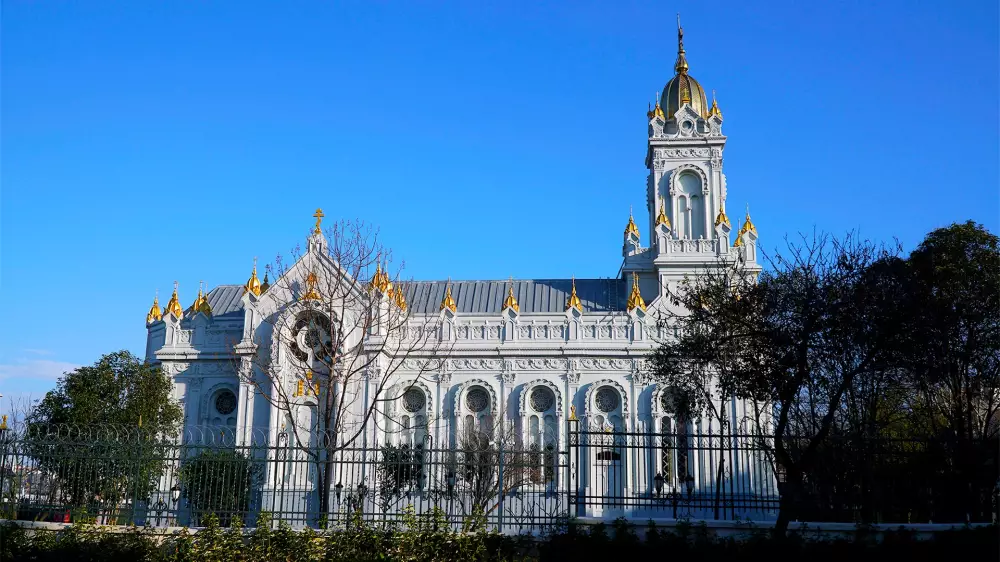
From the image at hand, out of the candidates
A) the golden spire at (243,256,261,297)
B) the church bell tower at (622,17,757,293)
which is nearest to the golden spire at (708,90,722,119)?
the church bell tower at (622,17,757,293)

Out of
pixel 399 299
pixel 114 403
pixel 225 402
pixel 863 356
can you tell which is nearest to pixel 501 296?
pixel 225 402

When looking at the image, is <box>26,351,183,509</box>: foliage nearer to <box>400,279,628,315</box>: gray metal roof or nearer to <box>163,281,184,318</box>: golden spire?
<box>163,281,184,318</box>: golden spire

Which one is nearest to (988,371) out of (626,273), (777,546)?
(777,546)

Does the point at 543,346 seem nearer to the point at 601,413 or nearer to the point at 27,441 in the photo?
the point at 601,413

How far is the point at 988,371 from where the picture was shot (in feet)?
77.1

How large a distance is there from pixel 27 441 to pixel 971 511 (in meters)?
19.5

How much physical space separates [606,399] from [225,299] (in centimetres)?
2075

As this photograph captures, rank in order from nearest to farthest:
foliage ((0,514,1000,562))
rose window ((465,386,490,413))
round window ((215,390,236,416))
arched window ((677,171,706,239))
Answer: foliage ((0,514,1000,562)) → rose window ((465,386,490,413)) → round window ((215,390,236,416)) → arched window ((677,171,706,239))

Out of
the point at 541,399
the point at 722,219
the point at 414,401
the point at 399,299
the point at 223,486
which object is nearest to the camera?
the point at 223,486

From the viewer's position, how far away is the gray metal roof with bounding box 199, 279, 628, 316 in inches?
1642

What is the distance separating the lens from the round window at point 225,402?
38531 millimetres

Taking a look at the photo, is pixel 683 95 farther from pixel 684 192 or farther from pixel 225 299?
pixel 225 299

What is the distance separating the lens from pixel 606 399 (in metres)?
37.4

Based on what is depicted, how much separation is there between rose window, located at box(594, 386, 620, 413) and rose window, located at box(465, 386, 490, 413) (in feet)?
16.4
